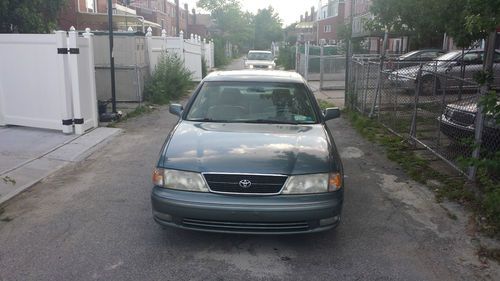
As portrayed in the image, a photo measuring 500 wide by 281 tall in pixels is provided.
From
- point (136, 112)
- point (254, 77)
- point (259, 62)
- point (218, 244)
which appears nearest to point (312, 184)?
point (218, 244)

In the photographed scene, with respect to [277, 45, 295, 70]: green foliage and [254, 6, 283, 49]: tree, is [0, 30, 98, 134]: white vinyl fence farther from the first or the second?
[254, 6, 283, 49]: tree

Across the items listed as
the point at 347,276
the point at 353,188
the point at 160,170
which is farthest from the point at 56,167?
the point at 347,276

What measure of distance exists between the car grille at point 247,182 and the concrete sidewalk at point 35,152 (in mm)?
2909

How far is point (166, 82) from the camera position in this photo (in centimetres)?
1566

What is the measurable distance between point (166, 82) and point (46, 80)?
6.51 metres

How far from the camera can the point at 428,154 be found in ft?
26.2

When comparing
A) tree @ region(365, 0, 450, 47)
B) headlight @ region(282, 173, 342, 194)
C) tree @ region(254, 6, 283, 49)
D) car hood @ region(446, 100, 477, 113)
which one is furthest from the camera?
tree @ region(254, 6, 283, 49)

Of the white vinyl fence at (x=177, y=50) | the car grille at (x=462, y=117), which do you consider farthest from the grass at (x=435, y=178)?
the white vinyl fence at (x=177, y=50)

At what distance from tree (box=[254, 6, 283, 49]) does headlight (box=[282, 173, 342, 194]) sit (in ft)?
277

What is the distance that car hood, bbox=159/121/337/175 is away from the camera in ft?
13.6

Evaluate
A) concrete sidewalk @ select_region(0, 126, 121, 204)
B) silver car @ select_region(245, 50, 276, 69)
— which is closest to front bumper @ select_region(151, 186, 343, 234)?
concrete sidewalk @ select_region(0, 126, 121, 204)

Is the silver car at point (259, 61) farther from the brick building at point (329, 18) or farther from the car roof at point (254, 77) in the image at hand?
the brick building at point (329, 18)

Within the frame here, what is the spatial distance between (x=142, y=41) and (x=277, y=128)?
1086 cm

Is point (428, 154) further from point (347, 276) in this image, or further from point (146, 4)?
point (146, 4)
